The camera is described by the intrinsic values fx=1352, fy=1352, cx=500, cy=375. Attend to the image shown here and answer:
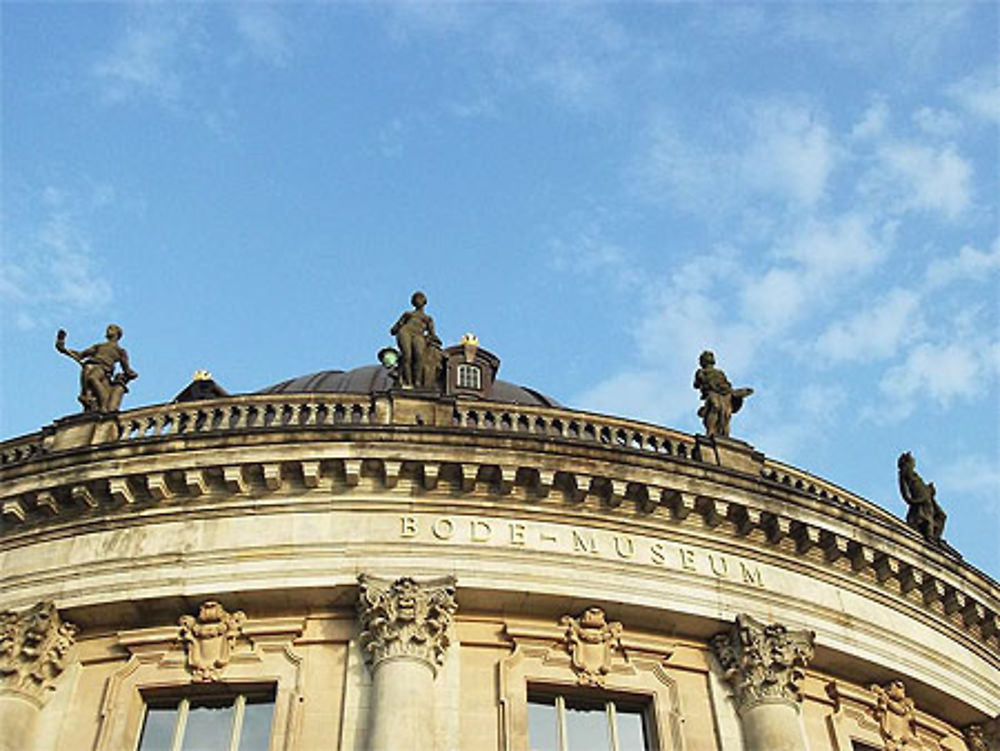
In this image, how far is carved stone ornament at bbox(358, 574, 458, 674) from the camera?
19.6 meters

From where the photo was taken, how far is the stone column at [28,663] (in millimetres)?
19688

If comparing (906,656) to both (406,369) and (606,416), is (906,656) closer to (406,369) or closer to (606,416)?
(606,416)

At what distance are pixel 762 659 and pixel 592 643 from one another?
2.64 meters

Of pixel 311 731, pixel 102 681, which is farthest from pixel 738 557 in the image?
pixel 102 681

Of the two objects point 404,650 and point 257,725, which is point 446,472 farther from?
point 257,725

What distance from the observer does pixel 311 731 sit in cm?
A: 1930

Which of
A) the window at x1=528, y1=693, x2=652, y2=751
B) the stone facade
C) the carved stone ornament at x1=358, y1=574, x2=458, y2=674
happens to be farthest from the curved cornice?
the window at x1=528, y1=693, x2=652, y2=751

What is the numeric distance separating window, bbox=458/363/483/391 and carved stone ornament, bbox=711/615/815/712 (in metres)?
13.6

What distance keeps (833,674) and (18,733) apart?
42.3 ft

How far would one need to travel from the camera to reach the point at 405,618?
776 inches

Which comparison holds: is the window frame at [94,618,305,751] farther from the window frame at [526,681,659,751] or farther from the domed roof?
the domed roof

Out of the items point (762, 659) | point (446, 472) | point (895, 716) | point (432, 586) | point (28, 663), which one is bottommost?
point (28, 663)

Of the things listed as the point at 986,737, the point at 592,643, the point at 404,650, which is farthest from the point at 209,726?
the point at 986,737

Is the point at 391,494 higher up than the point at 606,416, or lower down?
lower down
